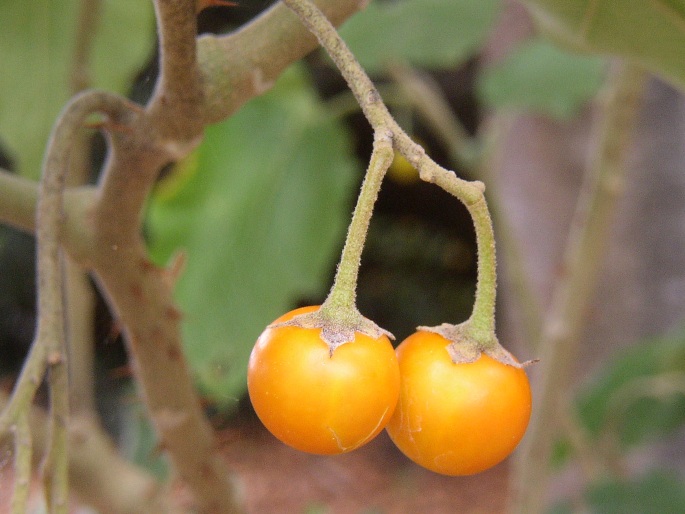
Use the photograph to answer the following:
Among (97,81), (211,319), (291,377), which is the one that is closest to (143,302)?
(291,377)

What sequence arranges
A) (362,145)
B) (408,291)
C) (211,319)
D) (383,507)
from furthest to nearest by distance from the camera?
(408,291) → (362,145) → (383,507) → (211,319)

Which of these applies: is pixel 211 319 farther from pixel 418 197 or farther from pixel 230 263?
pixel 418 197

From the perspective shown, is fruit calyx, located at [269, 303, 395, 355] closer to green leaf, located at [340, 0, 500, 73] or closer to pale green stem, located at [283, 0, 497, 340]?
pale green stem, located at [283, 0, 497, 340]

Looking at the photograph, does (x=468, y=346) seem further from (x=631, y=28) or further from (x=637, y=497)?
(x=637, y=497)

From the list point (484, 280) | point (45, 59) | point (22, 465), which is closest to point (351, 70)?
point (484, 280)

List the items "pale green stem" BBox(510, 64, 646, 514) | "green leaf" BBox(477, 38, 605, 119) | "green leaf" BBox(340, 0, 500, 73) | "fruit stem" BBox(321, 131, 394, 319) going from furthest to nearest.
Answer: "green leaf" BBox(477, 38, 605, 119) < "green leaf" BBox(340, 0, 500, 73) < "pale green stem" BBox(510, 64, 646, 514) < "fruit stem" BBox(321, 131, 394, 319)

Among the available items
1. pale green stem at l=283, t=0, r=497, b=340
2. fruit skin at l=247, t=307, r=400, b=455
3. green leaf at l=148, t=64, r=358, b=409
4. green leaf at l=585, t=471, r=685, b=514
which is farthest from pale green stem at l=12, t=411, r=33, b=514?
green leaf at l=585, t=471, r=685, b=514
